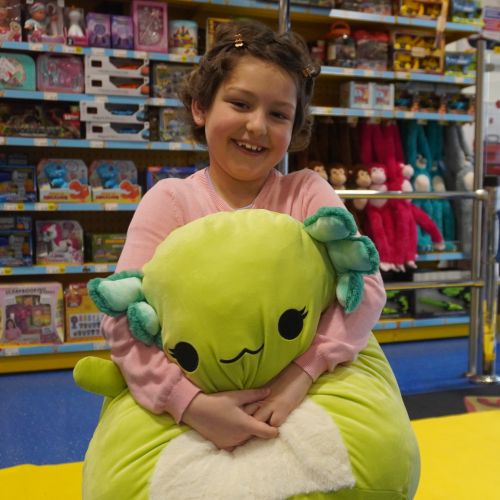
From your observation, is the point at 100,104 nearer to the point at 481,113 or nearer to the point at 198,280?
the point at 481,113

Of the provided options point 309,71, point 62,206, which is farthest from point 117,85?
point 309,71

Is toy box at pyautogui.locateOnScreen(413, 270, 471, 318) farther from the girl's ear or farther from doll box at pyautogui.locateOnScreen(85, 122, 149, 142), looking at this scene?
the girl's ear

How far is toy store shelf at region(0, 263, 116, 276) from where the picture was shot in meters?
2.58

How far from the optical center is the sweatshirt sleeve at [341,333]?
2.73 feet

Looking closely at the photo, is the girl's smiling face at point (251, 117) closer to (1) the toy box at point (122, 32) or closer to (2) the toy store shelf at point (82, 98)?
(2) the toy store shelf at point (82, 98)

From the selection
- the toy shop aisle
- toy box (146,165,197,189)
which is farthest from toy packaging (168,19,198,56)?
the toy shop aisle

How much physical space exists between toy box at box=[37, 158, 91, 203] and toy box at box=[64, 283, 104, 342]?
40 cm

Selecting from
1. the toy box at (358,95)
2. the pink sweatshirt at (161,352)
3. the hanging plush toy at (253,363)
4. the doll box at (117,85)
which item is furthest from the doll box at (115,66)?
the hanging plush toy at (253,363)

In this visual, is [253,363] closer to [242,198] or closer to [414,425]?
[242,198]

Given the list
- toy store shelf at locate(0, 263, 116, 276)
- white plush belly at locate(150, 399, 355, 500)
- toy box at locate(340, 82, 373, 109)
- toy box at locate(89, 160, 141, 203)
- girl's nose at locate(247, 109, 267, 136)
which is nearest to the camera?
white plush belly at locate(150, 399, 355, 500)

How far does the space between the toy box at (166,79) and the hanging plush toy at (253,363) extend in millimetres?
2061

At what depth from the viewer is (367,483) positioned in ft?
2.51

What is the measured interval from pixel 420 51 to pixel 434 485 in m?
2.49

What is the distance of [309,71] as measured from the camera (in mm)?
1079
